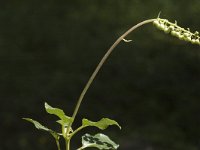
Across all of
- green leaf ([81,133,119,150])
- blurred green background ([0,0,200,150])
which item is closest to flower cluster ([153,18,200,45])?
green leaf ([81,133,119,150])

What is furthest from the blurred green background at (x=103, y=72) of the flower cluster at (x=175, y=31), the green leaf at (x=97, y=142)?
the flower cluster at (x=175, y=31)

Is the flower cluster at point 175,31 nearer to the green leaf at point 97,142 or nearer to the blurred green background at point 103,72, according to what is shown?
the green leaf at point 97,142

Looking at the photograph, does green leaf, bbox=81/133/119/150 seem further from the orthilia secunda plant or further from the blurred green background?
the blurred green background

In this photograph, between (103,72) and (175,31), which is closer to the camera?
(175,31)

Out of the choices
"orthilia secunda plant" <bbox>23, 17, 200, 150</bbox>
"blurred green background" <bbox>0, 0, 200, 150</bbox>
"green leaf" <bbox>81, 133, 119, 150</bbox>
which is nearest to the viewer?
"orthilia secunda plant" <bbox>23, 17, 200, 150</bbox>

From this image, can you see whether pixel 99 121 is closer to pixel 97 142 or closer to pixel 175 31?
pixel 97 142

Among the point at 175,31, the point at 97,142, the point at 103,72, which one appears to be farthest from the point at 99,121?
the point at 103,72

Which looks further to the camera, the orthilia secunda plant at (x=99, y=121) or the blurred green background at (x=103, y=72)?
the blurred green background at (x=103, y=72)

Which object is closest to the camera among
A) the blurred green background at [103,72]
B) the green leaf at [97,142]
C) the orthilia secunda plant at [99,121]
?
the orthilia secunda plant at [99,121]

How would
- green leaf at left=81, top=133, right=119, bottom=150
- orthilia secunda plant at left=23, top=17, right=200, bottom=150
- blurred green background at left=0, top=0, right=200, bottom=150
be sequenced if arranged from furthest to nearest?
blurred green background at left=0, top=0, right=200, bottom=150
green leaf at left=81, top=133, right=119, bottom=150
orthilia secunda plant at left=23, top=17, right=200, bottom=150

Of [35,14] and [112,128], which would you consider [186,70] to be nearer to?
[112,128]
